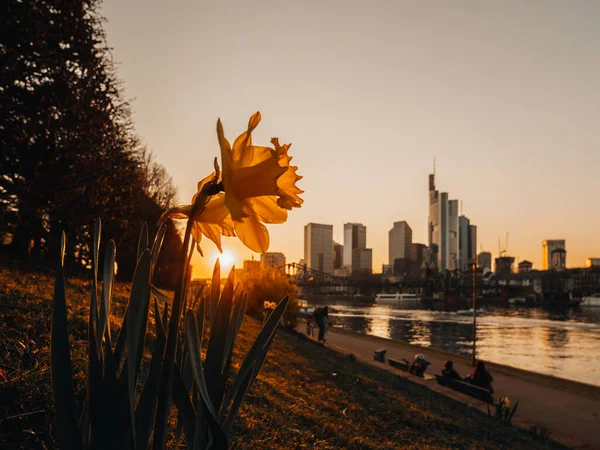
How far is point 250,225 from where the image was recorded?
1144mm

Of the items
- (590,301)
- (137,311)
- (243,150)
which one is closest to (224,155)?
(243,150)

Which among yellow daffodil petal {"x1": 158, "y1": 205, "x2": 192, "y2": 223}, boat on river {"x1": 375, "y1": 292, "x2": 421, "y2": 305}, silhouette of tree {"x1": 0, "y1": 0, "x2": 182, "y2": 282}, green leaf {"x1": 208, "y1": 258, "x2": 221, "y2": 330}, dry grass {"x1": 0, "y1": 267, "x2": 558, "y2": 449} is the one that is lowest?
boat on river {"x1": 375, "y1": 292, "x2": 421, "y2": 305}

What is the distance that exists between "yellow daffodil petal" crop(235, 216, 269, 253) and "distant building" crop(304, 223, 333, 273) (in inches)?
5814

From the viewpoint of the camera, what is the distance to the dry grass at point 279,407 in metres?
2.04

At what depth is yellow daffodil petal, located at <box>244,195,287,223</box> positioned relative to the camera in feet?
3.77

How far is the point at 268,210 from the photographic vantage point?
45.7 inches

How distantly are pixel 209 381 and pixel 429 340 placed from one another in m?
34.4

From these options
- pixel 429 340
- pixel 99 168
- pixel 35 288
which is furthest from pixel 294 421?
pixel 429 340

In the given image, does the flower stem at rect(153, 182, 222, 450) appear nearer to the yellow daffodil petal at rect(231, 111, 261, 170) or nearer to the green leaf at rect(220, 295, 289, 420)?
the yellow daffodil petal at rect(231, 111, 261, 170)

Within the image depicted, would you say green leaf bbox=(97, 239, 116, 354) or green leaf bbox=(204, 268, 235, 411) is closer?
green leaf bbox=(97, 239, 116, 354)

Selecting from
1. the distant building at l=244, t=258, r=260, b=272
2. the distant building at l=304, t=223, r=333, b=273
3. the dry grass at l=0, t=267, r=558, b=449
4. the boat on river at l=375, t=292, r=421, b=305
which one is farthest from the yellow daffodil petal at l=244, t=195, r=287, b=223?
the distant building at l=304, t=223, r=333, b=273

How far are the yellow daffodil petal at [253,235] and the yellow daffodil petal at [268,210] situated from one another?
20mm

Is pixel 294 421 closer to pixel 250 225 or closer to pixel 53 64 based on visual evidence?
pixel 250 225

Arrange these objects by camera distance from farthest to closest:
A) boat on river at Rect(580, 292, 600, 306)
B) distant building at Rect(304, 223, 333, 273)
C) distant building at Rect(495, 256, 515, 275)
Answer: distant building at Rect(495, 256, 515, 275), distant building at Rect(304, 223, 333, 273), boat on river at Rect(580, 292, 600, 306)
